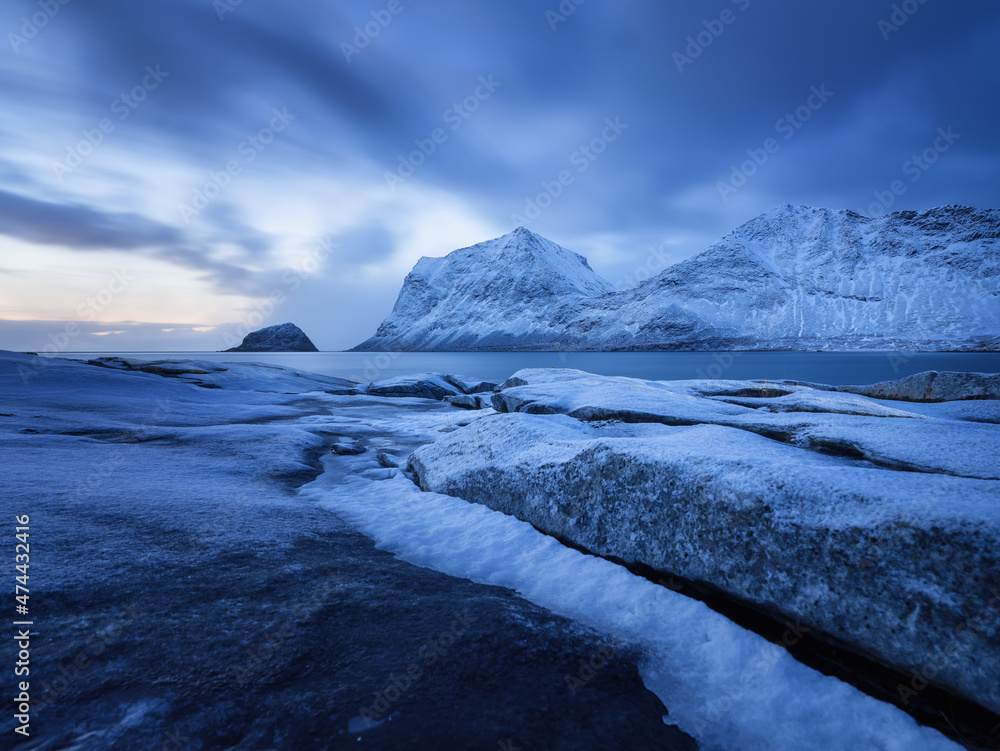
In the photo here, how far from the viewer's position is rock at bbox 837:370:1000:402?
11719 mm

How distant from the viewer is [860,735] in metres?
2.34

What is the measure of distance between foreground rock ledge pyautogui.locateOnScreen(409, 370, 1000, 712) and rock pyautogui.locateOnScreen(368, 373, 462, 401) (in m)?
16.1

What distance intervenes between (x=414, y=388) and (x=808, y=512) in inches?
816

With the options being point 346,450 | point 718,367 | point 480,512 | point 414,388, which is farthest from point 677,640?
point 718,367

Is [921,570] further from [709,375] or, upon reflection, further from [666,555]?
[709,375]

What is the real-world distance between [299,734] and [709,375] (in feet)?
191

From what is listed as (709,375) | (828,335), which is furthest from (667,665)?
(828,335)

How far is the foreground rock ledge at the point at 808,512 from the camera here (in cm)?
249

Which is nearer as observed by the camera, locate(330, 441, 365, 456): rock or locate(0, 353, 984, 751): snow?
locate(0, 353, 984, 751): snow

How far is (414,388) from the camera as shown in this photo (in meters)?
22.8

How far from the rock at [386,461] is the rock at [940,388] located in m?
14.8

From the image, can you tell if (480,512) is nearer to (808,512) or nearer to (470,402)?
(808,512)
